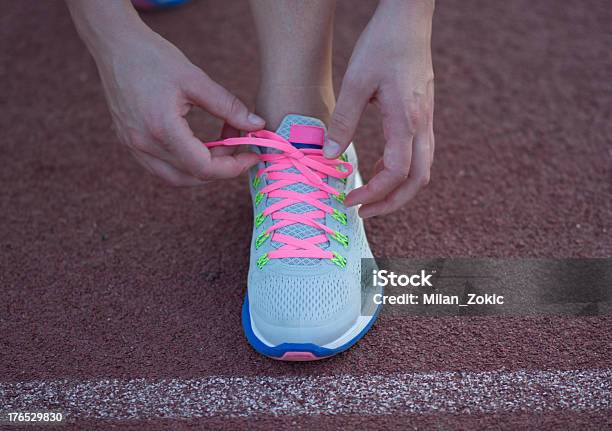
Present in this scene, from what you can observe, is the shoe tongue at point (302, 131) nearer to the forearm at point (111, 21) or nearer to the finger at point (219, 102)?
the finger at point (219, 102)

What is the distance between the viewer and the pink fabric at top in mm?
1409

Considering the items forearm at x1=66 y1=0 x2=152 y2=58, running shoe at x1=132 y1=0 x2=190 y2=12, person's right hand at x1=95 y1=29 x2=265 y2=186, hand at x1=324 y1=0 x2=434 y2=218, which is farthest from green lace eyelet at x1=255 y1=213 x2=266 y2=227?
running shoe at x1=132 y1=0 x2=190 y2=12

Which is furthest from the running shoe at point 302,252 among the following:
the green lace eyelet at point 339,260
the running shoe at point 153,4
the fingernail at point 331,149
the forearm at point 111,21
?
the running shoe at point 153,4

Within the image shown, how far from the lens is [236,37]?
233cm

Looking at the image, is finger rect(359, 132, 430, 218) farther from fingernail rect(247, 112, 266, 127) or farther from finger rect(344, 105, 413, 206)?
fingernail rect(247, 112, 266, 127)

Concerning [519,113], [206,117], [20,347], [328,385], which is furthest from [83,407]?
[519,113]

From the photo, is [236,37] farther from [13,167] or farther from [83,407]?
[83,407]

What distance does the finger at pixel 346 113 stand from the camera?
3.94 feet

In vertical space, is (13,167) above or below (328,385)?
above

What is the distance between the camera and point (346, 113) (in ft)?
4.01

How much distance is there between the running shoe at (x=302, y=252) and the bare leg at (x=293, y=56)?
0.12 feet

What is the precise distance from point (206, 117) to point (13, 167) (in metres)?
0.55

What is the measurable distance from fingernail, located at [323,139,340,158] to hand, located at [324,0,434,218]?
32 mm

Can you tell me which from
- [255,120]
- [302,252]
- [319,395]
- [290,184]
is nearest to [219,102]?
[255,120]
